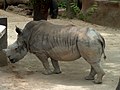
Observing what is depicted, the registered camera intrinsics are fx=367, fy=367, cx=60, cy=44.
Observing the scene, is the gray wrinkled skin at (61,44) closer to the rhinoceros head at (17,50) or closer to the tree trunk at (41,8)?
the rhinoceros head at (17,50)

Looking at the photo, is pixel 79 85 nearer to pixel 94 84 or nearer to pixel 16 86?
pixel 94 84

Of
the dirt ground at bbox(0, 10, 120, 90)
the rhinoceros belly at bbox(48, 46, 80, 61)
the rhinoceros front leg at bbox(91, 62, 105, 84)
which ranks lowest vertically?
the dirt ground at bbox(0, 10, 120, 90)

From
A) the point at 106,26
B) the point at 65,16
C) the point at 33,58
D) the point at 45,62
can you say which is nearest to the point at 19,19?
Result: the point at 65,16

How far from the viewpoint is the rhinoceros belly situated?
5680 millimetres

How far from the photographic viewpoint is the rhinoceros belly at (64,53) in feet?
18.6

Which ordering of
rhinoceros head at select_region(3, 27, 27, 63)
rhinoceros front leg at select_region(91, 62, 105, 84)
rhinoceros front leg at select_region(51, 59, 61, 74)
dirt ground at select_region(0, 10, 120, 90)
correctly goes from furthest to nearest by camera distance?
rhinoceros front leg at select_region(51, 59, 61, 74) → rhinoceros head at select_region(3, 27, 27, 63) → rhinoceros front leg at select_region(91, 62, 105, 84) → dirt ground at select_region(0, 10, 120, 90)

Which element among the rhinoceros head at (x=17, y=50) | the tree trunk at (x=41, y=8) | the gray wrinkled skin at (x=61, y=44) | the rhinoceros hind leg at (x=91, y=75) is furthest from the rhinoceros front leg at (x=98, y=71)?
the tree trunk at (x=41, y=8)

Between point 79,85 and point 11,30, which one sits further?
point 11,30

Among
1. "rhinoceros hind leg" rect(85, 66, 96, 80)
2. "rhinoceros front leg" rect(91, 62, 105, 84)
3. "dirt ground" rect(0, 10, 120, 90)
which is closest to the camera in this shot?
"dirt ground" rect(0, 10, 120, 90)

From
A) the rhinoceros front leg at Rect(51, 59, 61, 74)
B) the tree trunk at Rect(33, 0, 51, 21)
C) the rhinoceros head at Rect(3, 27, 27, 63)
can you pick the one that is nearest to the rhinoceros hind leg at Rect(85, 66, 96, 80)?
the rhinoceros front leg at Rect(51, 59, 61, 74)

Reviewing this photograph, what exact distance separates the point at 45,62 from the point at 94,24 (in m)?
7.87

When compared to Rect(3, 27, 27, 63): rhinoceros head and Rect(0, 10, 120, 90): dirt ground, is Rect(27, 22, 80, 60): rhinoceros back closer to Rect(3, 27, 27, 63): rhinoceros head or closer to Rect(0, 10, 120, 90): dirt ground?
Rect(3, 27, 27, 63): rhinoceros head

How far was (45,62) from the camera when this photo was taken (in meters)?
6.16

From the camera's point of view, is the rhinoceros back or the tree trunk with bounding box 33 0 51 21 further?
the tree trunk with bounding box 33 0 51 21
